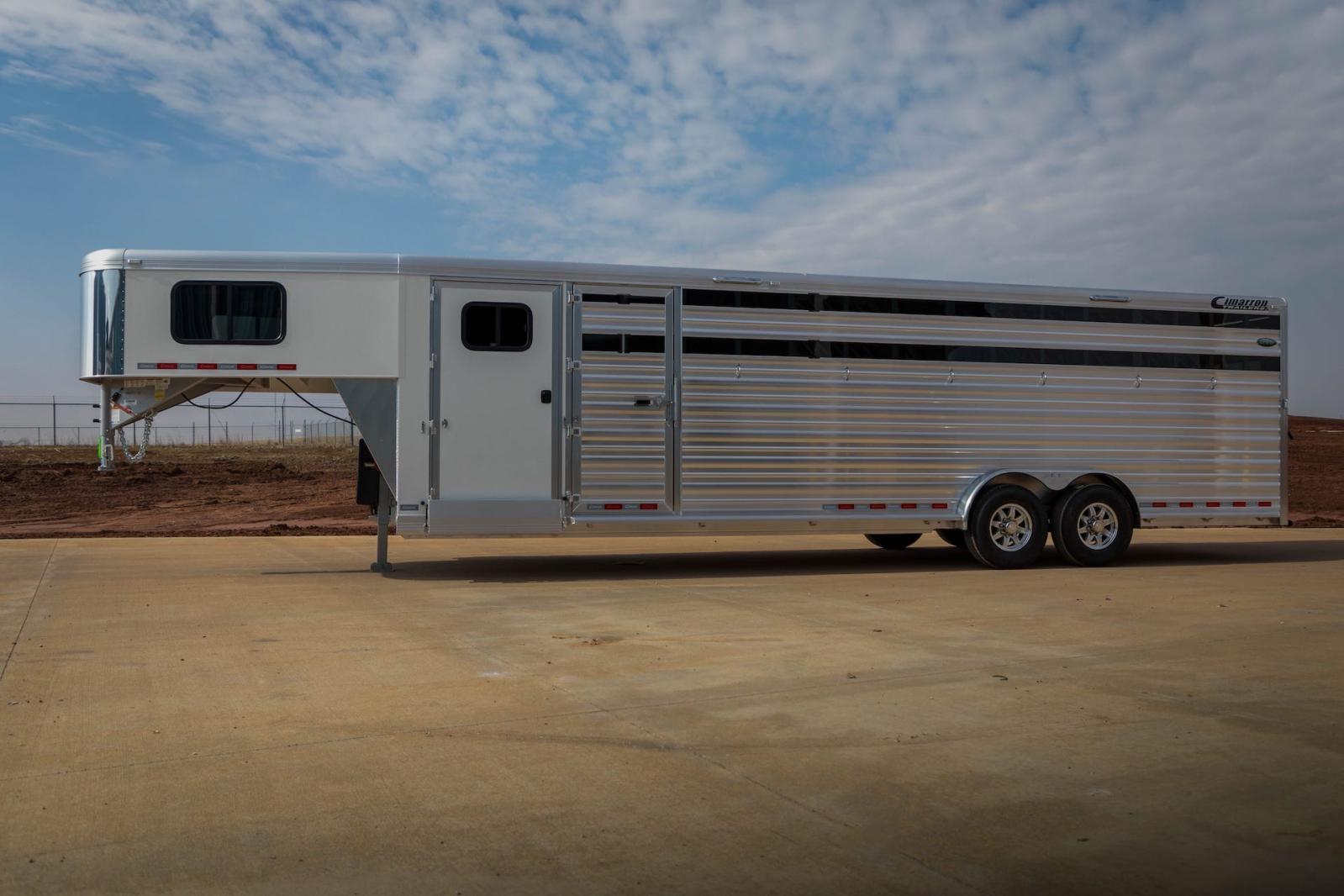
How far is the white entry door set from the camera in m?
11.1

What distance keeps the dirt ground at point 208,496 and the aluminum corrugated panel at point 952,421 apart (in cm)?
798

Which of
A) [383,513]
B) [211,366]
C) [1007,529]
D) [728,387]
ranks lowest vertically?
[1007,529]

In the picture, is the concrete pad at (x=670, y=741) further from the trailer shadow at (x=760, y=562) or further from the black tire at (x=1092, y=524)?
the black tire at (x=1092, y=524)

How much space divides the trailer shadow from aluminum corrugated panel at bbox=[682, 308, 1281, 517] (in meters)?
0.98

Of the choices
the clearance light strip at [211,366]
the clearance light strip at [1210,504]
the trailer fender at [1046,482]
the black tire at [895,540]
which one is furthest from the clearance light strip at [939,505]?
the clearance light strip at [211,366]

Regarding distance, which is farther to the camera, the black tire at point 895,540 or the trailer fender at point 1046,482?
the black tire at point 895,540

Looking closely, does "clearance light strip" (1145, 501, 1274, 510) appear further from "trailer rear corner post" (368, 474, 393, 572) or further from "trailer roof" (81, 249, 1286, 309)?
"trailer rear corner post" (368, 474, 393, 572)

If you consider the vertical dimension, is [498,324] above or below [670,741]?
above

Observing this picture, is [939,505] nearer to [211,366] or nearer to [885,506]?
[885,506]

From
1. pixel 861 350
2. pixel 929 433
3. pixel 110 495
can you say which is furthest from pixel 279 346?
pixel 110 495

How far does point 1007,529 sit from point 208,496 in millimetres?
18028

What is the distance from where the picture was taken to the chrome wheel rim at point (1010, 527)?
40.8 ft

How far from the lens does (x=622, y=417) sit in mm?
11414

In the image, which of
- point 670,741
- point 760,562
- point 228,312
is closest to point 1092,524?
point 760,562
